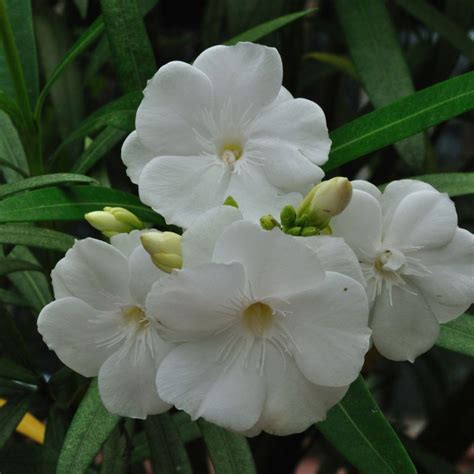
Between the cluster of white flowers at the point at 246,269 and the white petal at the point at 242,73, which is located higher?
the white petal at the point at 242,73

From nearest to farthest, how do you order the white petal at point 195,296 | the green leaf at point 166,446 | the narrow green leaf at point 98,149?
the white petal at point 195,296, the green leaf at point 166,446, the narrow green leaf at point 98,149

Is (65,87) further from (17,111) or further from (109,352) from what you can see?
(109,352)

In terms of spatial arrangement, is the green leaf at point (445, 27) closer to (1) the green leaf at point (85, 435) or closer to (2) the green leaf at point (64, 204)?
(2) the green leaf at point (64, 204)

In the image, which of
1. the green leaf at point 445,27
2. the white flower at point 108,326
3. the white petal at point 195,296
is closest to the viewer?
the white petal at point 195,296

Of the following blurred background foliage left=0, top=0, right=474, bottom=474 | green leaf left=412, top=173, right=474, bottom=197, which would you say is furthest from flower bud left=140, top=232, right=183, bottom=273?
green leaf left=412, top=173, right=474, bottom=197

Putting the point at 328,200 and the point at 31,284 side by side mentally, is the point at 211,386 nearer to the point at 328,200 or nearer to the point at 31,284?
the point at 328,200

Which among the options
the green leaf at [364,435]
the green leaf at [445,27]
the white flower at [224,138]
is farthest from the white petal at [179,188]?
the green leaf at [445,27]

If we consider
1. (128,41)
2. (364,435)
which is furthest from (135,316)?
(128,41)
